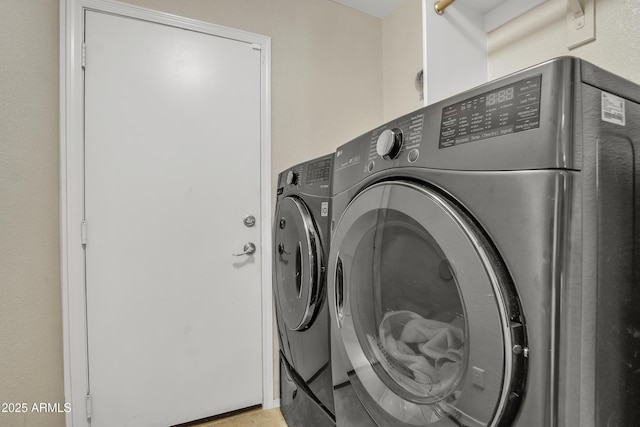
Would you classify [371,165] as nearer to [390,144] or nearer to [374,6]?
[390,144]

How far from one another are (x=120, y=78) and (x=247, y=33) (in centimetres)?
77

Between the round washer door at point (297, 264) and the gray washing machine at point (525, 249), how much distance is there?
54 cm

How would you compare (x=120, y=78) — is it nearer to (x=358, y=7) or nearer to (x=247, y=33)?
(x=247, y=33)

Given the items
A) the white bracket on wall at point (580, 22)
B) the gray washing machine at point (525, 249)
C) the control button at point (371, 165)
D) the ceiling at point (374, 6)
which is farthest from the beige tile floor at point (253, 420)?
the ceiling at point (374, 6)

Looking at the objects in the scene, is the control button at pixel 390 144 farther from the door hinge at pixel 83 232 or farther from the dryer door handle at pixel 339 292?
the door hinge at pixel 83 232

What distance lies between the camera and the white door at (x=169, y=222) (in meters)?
1.56

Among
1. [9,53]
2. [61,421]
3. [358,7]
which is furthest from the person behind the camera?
[358,7]

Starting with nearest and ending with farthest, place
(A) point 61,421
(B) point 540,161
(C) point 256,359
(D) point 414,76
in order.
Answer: (B) point 540,161 < (A) point 61,421 < (C) point 256,359 < (D) point 414,76

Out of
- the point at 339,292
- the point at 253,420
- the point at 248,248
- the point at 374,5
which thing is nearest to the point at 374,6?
the point at 374,5

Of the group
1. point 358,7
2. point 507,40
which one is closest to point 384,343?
point 507,40

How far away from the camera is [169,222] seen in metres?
1.68

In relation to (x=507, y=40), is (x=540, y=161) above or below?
below

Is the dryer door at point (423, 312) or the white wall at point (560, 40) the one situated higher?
the white wall at point (560, 40)

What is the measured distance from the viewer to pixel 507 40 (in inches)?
49.9
